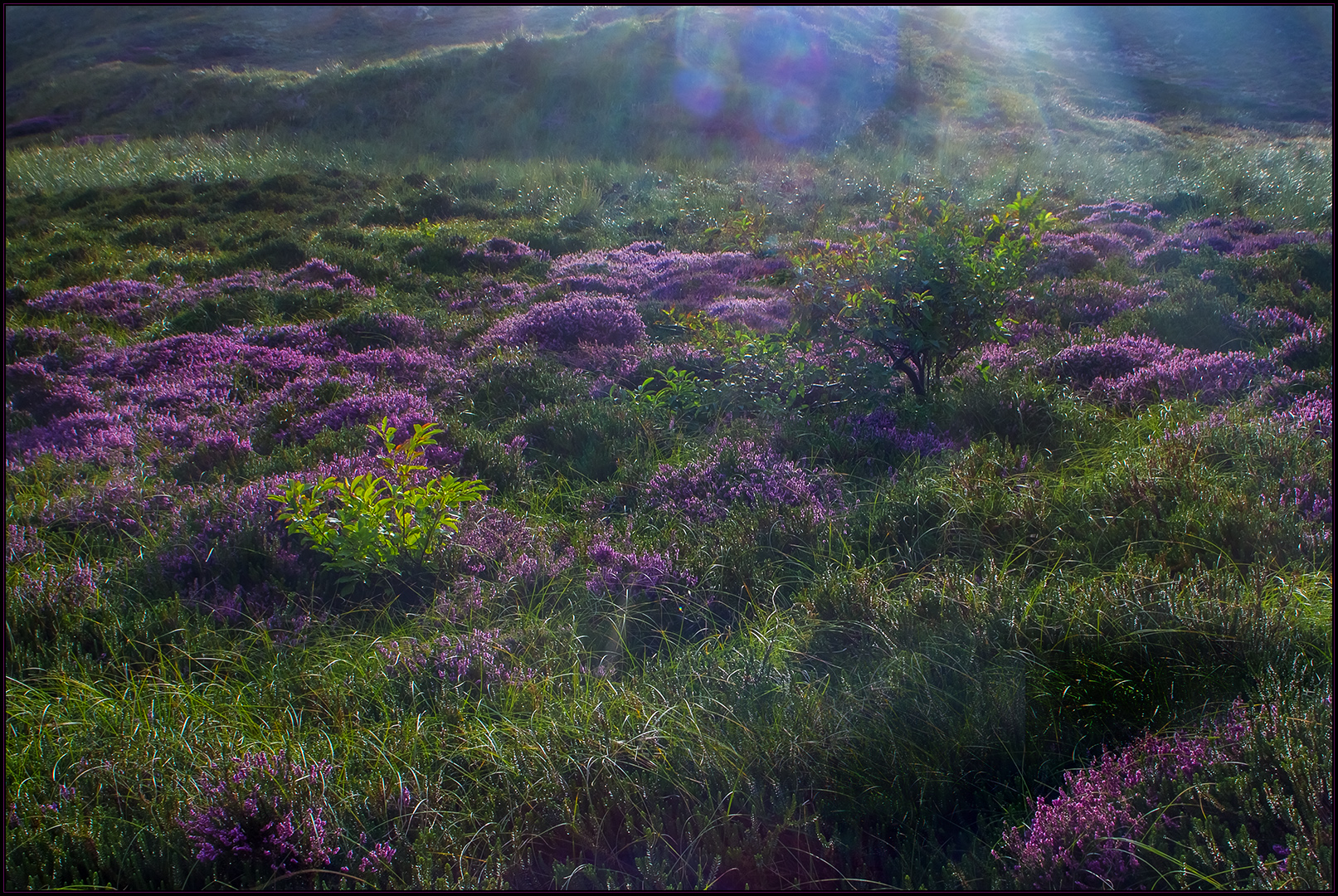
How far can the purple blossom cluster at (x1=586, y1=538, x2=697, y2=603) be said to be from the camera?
11.1ft

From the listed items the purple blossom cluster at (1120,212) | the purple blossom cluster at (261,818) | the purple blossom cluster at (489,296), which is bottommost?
the purple blossom cluster at (261,818)

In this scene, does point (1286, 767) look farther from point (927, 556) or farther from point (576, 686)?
point (576, 686)

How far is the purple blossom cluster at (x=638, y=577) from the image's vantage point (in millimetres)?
3383

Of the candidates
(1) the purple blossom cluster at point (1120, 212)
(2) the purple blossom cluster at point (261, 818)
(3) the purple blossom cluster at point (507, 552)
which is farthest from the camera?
(1) the purple blossom cluster at point (1120, 212)

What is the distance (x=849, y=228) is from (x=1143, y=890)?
10.2 meters

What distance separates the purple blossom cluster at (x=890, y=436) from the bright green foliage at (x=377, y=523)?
2.42m

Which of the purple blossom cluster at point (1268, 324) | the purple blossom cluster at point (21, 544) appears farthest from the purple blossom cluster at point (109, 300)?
the purple blossom cluster at point (1268, 324)

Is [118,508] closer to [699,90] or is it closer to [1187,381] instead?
[1187,381]

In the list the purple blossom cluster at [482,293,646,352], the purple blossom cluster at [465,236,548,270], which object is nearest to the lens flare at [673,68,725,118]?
the purple blossom cluster at [465,236,548,270]

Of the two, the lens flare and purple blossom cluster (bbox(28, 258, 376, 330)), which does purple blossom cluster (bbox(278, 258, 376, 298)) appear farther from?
the lens flare

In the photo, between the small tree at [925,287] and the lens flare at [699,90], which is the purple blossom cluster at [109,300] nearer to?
the small tree at [925,287]

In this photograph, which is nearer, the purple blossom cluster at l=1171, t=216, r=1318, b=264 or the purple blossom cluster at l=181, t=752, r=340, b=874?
the purple blossom cluster at l=181, t=752, r=340, b=874

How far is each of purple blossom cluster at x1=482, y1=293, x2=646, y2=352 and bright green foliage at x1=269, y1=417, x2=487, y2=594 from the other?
11.7 feet

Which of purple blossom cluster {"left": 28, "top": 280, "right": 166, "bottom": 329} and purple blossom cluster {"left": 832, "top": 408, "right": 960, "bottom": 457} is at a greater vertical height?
purple blossom cluster {"left": 28, "top": 280, "right": 166, "bottom": 329}
